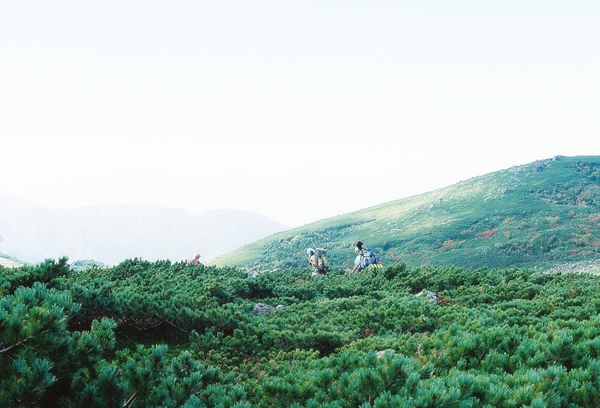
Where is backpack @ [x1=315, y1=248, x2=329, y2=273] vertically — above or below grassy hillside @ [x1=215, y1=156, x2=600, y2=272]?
above

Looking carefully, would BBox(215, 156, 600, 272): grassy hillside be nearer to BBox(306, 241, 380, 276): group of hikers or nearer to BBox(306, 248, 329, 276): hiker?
BBox(306, 241, 380, 276): group of hikers

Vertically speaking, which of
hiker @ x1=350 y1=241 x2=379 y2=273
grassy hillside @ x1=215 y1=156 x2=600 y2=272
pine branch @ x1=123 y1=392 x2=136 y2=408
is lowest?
grassy hillside @ x1=215 y1=156 x2=600 y2=272

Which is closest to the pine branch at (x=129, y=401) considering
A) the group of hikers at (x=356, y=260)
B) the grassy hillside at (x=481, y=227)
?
the group of hikers at (x=356, y=260)

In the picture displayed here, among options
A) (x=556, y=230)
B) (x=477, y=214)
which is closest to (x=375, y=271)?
(x=556, y=230)

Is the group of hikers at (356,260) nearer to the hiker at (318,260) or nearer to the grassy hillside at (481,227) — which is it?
the hiker at (318,260)

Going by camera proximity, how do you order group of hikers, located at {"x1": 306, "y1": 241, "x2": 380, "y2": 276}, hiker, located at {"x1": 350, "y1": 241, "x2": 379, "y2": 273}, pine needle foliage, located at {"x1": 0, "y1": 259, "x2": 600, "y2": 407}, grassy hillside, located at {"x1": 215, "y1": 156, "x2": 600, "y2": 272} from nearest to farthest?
pine needle foliage, located at {"x1": 0, "y1": 259, "x2": 600, "y2": 407} → hiker, located at {"x1": 350, "y1": 241, "x2": 379, "y2": 273} → group of hikers, located at {"x1": 306, "y1": 241, "x2": 380, "y2": 276} → grassy hillside, located at {"x1": 215, "y1": 156, "x2": 600, "y2": 272}

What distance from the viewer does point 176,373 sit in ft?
15.6

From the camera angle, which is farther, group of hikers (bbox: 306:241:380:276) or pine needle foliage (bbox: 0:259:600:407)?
group of hikers (bbox: 306:241:380:276)

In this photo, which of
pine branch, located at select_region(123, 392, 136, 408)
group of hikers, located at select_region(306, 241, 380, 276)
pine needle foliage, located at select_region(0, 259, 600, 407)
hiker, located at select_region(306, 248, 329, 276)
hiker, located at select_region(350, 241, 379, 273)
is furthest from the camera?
hiker, located at select_region(306, 248, 329, 276)

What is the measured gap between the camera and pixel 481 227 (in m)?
64.7

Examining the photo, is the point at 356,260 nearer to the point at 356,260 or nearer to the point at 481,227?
the point at 356,260

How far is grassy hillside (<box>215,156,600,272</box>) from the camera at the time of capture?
165 ft

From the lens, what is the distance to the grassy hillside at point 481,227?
165 ft

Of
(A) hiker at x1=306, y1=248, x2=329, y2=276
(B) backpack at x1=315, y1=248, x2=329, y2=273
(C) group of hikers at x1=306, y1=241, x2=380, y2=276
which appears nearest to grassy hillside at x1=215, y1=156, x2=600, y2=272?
(C) group of hikers at x1=306, y1=241, x2=380, y2=276
